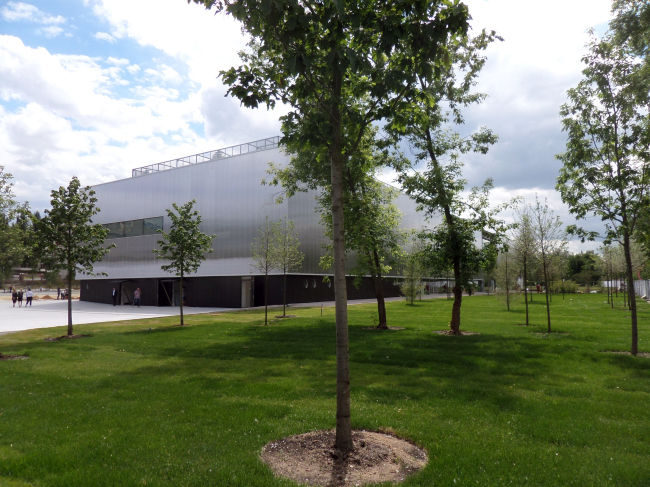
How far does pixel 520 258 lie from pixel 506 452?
18.2 m

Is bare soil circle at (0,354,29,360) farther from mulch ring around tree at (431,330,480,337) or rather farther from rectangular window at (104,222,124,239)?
rectangular window at (104,222,124,239)

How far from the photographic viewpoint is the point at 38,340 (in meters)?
17.3

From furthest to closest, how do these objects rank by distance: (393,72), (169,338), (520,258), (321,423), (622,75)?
1. (520,258)
2. (169,338)
3. (622,75)
4. (321,423)
5. (393,72)

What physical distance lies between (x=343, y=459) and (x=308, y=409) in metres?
2.25

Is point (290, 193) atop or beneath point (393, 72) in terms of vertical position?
atop

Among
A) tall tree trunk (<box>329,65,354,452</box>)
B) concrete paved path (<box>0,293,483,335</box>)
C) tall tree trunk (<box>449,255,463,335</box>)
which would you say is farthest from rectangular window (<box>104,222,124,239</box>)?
tall tree trunk (<box>329,65,354,452</box>)

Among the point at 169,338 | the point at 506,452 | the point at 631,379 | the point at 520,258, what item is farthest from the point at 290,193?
the point at 506,452

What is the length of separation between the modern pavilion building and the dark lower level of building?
0.29ft

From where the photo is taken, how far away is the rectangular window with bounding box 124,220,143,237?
44.0 metres

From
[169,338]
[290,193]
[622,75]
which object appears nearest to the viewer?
[622,75]

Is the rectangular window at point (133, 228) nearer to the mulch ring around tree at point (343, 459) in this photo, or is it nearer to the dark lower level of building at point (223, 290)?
the dark lower level of building at point (223, 290)

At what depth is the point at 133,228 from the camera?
4466 centimetres

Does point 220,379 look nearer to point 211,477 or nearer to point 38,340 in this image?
point 211,477

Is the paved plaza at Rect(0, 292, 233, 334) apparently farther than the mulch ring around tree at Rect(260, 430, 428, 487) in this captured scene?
Yes
